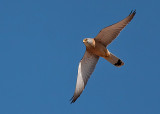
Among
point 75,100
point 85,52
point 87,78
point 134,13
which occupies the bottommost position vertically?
point 75,100

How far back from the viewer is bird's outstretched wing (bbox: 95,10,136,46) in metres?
13.5

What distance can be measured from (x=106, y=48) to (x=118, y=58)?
0.62 meters

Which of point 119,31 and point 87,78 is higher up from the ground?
point 119,31

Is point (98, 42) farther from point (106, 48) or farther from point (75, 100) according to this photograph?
point (75, 100)

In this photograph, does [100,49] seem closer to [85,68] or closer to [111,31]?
[111,31]

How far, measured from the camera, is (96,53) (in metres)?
14.4

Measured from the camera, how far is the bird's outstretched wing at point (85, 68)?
14578mm

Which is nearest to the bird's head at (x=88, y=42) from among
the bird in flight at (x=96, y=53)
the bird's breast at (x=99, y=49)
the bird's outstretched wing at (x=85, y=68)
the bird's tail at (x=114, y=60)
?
the bird in flight at (x=96, y=53)

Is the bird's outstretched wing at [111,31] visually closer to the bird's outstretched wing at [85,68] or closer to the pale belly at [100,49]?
the pale belly at [100,49]

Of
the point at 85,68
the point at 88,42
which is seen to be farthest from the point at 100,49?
the point at 85,68

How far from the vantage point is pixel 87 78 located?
1468 cm

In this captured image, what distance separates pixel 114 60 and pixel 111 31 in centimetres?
116

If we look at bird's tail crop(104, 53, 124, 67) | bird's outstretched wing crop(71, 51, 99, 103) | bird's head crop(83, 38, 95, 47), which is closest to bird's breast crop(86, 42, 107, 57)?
bird's head crop(83, 38, 95, 47)

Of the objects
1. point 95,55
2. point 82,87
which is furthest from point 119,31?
point 82,87
